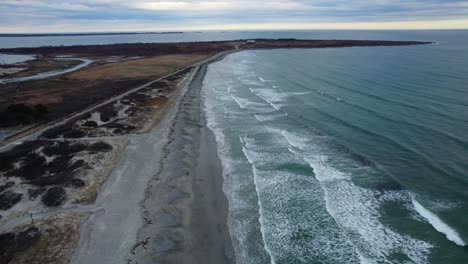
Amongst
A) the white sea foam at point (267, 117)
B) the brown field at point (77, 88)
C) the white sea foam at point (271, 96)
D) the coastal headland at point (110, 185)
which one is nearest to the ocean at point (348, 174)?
the white sea foam at point (267, 117)

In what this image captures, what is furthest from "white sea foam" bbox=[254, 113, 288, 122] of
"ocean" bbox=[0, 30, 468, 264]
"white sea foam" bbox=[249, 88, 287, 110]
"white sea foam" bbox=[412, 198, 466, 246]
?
"white sea foam" bbox=[412, 198, 466, 246]

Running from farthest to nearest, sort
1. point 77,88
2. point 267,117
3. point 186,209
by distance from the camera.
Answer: point 77,88, point 267,117, point 186,209

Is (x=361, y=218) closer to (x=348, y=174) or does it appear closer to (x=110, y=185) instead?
(x=348, y=174)

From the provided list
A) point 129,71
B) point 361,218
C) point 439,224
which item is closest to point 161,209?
point 361,218

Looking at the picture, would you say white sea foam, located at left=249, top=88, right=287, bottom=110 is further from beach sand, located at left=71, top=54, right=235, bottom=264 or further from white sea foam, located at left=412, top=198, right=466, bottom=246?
white sea foam, located at left=412, top=198, right=466, bottom=246

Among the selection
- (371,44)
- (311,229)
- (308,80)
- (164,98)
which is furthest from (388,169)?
(371,44)

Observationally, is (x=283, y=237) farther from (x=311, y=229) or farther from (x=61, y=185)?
(x=61, y=185)
